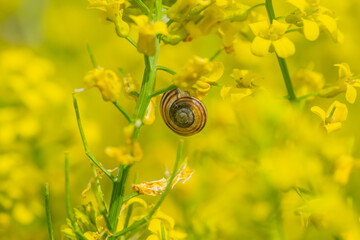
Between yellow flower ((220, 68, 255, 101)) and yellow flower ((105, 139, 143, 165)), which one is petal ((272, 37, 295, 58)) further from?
yellow flower ((105, 139, 143, 165))

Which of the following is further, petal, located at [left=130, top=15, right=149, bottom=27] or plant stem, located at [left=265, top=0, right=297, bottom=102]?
plant stem, located at [left=265, top=0, right=297, bottom=102]

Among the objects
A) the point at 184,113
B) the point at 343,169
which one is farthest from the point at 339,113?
the point at 184,113

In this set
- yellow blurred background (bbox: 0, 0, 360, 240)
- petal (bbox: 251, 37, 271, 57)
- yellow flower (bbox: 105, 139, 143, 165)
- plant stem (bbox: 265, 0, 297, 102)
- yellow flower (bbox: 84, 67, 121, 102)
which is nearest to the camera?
yellow flower (bbox: 105, 139, 143, 165)

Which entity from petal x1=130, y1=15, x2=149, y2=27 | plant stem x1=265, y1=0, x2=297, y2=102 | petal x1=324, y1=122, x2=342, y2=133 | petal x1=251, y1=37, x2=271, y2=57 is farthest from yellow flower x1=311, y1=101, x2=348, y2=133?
petal x1=130, y1=15, x2=149, y2=27

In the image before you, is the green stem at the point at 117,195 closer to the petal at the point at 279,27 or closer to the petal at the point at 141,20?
the petal at the point at 141,20

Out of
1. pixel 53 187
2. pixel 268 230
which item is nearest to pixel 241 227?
pixel 268 230
